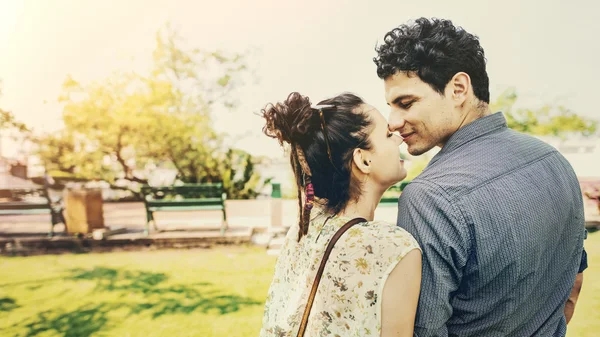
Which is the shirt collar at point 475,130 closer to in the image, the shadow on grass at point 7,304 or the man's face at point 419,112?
the man's face at point 419,112

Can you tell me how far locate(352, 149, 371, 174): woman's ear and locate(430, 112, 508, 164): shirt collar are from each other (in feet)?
0.75

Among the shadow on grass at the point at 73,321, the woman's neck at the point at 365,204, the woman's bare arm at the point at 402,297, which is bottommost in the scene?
the shadow on grass at the point at 73,321

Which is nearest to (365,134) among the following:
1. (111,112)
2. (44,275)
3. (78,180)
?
(44,275)

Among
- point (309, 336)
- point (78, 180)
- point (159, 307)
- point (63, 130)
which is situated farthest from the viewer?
point (78, 180)

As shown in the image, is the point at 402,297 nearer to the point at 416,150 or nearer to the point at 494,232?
the point at 494,232

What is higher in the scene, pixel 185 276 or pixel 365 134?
pixel 365 134

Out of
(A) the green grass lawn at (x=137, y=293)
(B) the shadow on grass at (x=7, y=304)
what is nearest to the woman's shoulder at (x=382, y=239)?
(A) the green grass lawn at (x=137, y=293)

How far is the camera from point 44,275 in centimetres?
550

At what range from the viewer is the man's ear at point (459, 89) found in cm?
148

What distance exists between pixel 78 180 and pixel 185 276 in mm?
5714

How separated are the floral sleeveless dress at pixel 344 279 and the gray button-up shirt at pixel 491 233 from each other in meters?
0.11

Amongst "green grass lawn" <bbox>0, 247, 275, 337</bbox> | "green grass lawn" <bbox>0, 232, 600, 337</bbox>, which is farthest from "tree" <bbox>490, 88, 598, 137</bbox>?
"green grass lawn" <bbox>0, 247, 275, 337</bbox>

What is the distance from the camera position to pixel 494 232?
1.11 m

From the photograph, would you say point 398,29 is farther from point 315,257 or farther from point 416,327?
point 416,327
